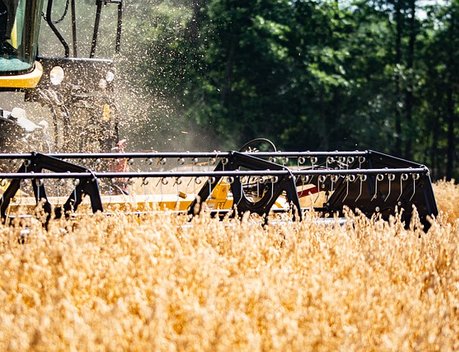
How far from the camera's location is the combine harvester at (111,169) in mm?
5152

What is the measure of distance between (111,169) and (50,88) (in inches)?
37.6

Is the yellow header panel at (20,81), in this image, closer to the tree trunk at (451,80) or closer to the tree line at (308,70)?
the tree line at (308,70)

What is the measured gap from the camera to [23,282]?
10.7 ft

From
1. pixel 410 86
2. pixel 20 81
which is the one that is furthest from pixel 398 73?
pixel 20 81

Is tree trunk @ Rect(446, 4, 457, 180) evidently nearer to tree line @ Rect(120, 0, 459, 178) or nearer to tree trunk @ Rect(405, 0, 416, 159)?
tree line @ Rect(120, 0, 459, 178)

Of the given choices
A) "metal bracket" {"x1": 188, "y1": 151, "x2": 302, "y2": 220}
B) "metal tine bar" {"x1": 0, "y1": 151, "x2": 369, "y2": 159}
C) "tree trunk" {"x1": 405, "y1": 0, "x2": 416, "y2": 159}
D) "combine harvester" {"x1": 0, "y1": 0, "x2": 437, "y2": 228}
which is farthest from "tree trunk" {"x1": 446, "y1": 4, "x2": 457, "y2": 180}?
"metal bracket" {"x1": 188, "y1": 151, "x2": 302, "y2": 220}

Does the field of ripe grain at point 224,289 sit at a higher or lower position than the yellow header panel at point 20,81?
lower

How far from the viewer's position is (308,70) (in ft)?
74.9

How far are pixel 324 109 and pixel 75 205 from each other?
64.0 feet

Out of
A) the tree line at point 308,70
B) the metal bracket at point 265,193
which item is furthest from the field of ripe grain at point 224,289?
the tree line at point 308,70

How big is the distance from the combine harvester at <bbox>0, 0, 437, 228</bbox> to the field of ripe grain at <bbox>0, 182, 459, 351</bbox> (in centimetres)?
40

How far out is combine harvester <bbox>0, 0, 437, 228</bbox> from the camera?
5.15 meters

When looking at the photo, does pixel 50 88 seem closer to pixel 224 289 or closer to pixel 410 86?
pixel 224 289

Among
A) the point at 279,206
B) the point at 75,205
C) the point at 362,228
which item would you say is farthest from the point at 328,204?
the point at 75,205
